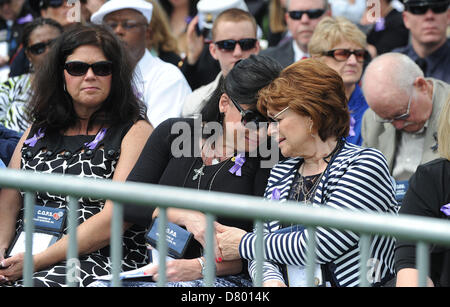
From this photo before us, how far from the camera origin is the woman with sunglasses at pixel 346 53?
17.6ft

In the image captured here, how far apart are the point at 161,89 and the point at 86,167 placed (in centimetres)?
158

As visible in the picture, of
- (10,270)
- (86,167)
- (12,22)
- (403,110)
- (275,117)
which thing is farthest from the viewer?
(12,22)

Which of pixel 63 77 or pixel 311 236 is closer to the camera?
pixel 311 236

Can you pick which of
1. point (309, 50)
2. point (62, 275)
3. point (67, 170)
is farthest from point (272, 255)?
Result: point (309, 50)

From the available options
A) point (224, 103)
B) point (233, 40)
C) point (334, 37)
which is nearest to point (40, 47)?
point (233, 40)

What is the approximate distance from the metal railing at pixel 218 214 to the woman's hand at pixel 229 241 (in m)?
1.19

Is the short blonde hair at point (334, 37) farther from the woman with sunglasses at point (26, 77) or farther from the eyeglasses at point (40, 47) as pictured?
the eyeglasses at point (40, 47)

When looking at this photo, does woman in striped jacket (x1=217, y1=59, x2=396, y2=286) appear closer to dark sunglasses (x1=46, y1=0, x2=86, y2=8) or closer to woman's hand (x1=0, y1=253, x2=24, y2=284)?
woman's hand (x1=0, y1=253, x2=24, y2=284)

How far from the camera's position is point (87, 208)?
4.14 meters

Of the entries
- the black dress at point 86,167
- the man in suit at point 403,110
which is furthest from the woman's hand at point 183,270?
the man in suit at point 403,110

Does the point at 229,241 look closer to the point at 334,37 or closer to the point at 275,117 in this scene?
the point at 275,117

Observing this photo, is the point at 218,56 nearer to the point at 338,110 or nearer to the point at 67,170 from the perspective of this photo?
the point at 67,170

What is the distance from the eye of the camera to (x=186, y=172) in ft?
13.3
